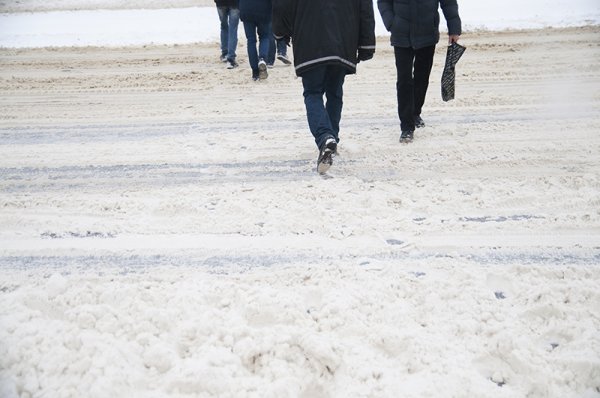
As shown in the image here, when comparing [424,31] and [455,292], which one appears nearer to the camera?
[455,292]

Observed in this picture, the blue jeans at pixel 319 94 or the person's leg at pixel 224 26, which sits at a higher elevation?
the person's leg at pixel 224 26

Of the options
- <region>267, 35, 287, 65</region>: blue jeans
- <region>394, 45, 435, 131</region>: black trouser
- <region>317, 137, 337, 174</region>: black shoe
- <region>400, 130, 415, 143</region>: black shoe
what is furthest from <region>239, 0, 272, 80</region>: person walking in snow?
<region>317, 137, 337, 174</region>: black shoe

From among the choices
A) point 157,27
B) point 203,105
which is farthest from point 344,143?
point 157,27

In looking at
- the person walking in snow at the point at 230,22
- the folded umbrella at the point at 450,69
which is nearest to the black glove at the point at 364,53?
the folded umbrella at the point at 450,69

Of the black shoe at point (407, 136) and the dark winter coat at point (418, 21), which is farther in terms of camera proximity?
the black shoe at point (407, 136)

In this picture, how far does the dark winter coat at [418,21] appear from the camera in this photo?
426cm

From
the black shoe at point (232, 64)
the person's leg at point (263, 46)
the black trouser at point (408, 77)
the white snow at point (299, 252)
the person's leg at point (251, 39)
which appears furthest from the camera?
the black shoe at point (232, 64)

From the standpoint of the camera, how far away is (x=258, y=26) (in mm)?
7180

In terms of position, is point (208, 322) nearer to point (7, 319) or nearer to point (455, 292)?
point (7, 319)

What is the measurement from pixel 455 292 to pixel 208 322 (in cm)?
124

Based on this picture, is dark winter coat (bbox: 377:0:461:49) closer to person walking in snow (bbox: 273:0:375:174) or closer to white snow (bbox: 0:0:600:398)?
person walking in snow (bbox: 273:0:375:174)

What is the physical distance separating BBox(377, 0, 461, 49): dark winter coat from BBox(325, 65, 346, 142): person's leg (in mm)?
751

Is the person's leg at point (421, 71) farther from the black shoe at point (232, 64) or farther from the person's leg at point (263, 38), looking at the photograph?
the black shoe at point (232, 64)

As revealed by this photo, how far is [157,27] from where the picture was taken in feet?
44.5
